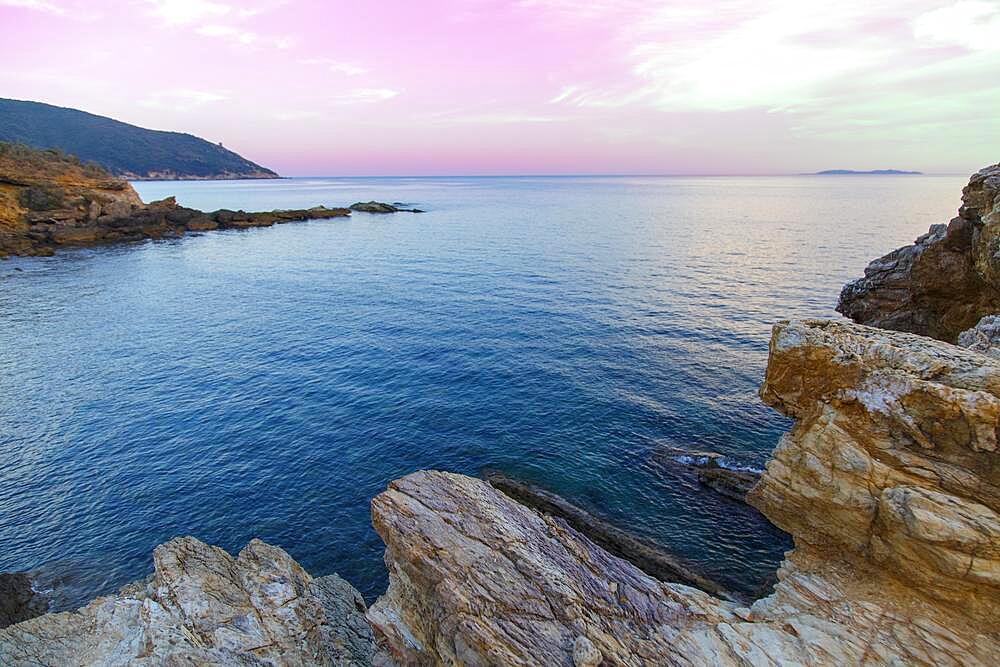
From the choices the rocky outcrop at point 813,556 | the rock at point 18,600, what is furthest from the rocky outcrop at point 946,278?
the rock at point 18,600

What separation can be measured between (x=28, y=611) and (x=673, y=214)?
18139 centimetres

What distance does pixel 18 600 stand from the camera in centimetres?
2348

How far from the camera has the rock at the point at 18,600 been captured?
22.7m

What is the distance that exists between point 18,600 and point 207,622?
13127 mm

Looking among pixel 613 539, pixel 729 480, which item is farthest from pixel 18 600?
pixel 729 480

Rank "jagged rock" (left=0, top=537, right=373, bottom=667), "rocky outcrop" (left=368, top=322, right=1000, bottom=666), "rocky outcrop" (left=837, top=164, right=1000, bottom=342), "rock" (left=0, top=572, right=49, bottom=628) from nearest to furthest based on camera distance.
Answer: "rocky outcrop" (left=368, top=322, right=1000, bottom=666) → "jagged rock" (left=0, top=537, right=373, bottom=667) → "rock" (left=0, top=572, right=49, bottom=628) → "rocky outcrop" (left=837, top=164, right=1000, bottom=342)

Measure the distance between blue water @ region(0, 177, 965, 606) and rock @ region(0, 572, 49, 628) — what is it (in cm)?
81

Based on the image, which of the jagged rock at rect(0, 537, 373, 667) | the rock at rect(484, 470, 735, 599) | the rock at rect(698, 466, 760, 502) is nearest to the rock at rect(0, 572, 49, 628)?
the jagged rock at rect(0, 537, 373, 667)

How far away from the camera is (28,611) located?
23.1 m

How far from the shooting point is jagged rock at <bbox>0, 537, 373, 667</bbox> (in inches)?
677

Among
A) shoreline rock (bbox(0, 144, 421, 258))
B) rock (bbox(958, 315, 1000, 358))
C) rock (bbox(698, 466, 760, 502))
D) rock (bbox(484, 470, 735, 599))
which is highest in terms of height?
shoreline rock (bbox(0, 144, 421, 258))

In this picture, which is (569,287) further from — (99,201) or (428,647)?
(99,201)

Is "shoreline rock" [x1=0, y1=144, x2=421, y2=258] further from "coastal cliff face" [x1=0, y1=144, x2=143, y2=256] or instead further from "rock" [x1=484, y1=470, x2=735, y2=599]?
"rock" [x1=484, y1=470, x2=735, y2=599]

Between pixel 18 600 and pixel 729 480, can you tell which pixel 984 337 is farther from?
pixel 18 600
